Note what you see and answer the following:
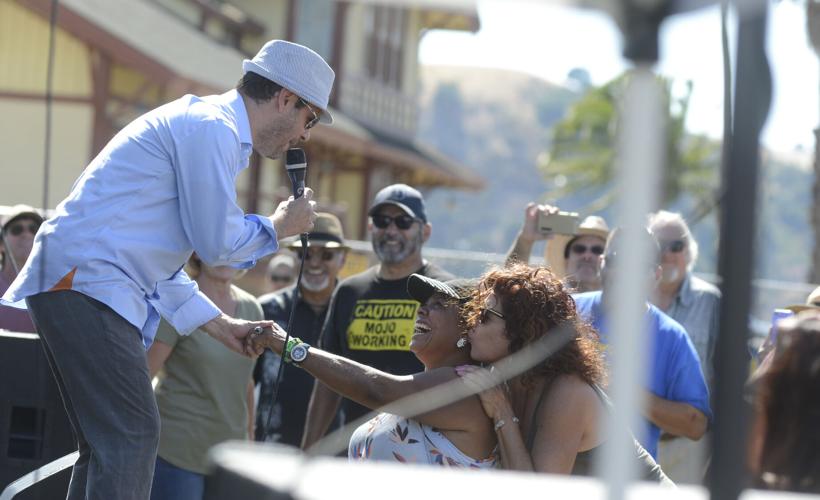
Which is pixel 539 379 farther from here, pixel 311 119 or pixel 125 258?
pixel 125 258

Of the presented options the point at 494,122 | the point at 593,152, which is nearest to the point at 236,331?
the point at 593,152

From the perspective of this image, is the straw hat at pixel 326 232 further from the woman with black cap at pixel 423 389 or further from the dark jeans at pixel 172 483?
the woman with black cap at pixel 423 389

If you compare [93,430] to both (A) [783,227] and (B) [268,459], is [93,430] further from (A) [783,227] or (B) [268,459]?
(A) [783,227]

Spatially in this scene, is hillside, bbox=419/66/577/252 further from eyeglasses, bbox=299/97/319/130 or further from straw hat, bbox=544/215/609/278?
eyeglasses, bbox=299/97/319/130

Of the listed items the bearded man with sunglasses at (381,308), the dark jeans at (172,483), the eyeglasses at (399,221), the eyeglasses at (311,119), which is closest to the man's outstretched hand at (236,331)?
the eyeglasses at (311,119)

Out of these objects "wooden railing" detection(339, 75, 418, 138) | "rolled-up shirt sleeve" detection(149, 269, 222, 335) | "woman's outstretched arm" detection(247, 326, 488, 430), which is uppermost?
"wooden railing" detection(339, 75, 418, 138)

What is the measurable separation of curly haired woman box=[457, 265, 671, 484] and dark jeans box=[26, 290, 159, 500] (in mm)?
961

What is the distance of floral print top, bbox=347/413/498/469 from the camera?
3461 millimetres

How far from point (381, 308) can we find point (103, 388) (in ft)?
7.08

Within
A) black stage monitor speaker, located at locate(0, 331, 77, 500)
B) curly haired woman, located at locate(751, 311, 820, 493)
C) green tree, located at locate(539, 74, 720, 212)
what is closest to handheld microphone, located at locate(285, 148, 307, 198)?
black stage monitor speaker, located at locate(0, 331, 77, 500)

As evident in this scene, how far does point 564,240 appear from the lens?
6.20m

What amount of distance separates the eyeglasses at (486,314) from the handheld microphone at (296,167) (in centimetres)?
71

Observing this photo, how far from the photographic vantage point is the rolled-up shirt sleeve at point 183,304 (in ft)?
12.0

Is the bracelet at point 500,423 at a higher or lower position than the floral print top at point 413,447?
higher
